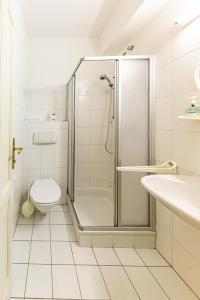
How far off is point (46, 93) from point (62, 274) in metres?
2.51

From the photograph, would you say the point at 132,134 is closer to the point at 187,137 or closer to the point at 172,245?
the point at 187,137

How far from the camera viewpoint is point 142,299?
152cm

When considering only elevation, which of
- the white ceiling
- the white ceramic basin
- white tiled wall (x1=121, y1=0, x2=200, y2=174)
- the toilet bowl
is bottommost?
the toilet bowl

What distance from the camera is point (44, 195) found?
2572 mm

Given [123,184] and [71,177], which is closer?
[123,184]

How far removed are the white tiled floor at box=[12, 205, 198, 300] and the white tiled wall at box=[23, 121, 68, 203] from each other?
1059 mm

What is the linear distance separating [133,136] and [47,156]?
62.4 inches

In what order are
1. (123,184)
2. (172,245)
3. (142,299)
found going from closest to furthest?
(142,299), (172,245), (123,184)

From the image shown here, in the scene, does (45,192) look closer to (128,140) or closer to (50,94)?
(128,140)

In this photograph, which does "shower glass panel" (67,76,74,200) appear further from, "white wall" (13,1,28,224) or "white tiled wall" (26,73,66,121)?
"white wall" (13,1,28,224)

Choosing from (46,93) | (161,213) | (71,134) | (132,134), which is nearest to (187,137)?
(132,134)

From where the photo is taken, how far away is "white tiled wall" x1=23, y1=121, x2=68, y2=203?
3291 mm

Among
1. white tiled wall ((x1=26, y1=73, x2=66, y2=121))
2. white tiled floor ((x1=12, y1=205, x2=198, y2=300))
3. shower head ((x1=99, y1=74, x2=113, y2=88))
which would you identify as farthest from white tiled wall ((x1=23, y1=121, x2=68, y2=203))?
white tiled floor ((x1=12, y1=205, x2=198, y2=300))

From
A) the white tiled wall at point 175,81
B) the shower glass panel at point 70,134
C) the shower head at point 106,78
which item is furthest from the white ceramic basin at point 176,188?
the shower glass panel at point 70,134
